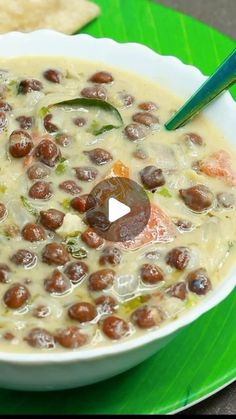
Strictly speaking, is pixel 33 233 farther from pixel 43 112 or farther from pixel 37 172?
pixel 43 112

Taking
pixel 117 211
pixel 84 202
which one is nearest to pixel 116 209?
pixel 117 211

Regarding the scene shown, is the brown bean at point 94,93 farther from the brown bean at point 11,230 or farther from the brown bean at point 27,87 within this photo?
the brown bean at point 11,230

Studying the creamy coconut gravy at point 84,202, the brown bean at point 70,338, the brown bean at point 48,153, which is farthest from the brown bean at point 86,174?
the brown bean at point 70,338

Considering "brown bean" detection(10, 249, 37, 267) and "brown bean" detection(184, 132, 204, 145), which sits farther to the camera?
"brown bean" detection(184, 132, 204, 145)

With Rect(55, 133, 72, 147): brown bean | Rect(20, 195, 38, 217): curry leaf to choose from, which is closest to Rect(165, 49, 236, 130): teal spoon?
Rect(55, 133, 72, 147): brown bean

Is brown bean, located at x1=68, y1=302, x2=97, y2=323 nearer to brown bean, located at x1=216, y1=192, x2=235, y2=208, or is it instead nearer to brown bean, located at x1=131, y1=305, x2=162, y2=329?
brown bean, located at x1=131, y1=305, x2=162, y2=329

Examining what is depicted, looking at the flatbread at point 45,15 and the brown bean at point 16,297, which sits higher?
the brown bean at point 16,297
